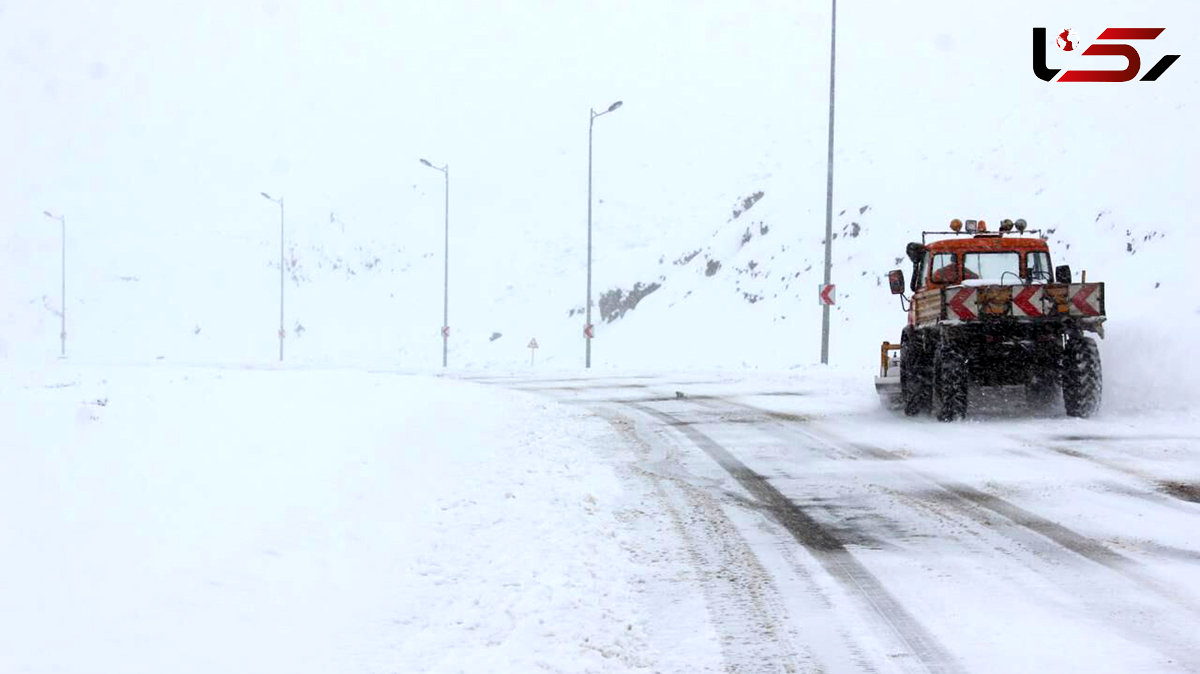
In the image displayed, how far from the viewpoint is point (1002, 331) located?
13.4 m

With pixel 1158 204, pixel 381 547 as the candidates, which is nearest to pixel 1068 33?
pixel 1158 204

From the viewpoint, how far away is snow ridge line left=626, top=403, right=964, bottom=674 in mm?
4609

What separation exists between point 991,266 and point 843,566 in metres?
9.64

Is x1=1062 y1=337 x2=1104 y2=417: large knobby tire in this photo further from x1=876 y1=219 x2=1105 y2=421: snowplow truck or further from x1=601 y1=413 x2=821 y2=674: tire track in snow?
x1=601 y1=413 x2=821 y2=674: tire track in snow

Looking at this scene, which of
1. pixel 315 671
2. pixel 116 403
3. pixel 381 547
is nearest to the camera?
pixel 315 671

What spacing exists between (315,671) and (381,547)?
7.08 ft

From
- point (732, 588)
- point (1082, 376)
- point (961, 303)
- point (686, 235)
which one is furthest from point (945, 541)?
point (686, 235)

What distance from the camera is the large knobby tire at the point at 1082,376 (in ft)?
42.7

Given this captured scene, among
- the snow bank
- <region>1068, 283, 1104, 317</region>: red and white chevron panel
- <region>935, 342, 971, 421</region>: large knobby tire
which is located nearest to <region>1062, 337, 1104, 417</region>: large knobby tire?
<region>1068, 283, 1104, 317</region>: red and white chevron panel

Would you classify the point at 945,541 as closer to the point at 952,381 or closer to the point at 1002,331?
the point at 952,381

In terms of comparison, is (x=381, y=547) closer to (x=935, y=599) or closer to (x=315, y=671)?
(x=315, y=671)

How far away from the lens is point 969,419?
44.6 ft

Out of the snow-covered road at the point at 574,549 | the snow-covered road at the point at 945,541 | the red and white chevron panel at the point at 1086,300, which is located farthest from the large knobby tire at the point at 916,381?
the snow-covered road at the point at 574,549

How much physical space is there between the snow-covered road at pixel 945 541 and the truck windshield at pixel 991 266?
2505 millimetres
